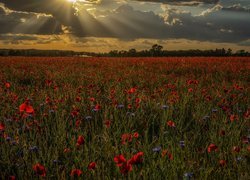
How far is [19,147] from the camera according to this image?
10.8ft

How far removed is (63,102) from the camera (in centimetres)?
550

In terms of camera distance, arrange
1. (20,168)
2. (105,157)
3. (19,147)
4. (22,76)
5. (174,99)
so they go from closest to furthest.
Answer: (20,168)
(105,157)
(19,147)
(174,99)
(22,76)

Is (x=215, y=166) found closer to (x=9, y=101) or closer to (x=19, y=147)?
(x=19, y=147)

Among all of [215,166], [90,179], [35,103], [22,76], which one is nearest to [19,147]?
[90,179]

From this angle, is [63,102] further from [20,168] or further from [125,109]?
[20,168]

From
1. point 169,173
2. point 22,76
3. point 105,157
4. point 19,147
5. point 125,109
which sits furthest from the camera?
point 22,76

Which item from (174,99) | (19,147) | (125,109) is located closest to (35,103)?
(125,109)

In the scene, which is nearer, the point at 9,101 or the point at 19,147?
the point at 19,147

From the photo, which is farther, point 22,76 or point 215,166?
point 22,76

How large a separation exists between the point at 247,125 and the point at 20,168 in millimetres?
2918

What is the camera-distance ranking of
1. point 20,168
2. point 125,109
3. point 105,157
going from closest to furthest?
point 20,168, point 105,157, point 125,109

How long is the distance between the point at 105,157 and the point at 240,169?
107 centimetres

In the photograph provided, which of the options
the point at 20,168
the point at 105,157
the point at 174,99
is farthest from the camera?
the point at 174,99

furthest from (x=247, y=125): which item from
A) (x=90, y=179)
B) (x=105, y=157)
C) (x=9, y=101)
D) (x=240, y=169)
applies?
(x=9, y=101)
